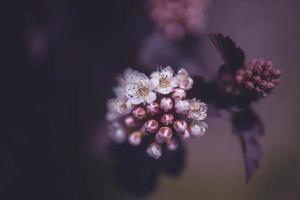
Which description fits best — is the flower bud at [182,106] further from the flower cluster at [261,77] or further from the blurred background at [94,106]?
the blurred background at [94,106]

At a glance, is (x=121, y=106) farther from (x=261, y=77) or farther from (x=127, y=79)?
(x=261, y=77)

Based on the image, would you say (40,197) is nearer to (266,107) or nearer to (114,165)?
(114,165)

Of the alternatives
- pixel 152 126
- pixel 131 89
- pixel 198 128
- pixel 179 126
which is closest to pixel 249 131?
pixel 198 128

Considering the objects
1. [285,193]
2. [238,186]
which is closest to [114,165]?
[238,186]

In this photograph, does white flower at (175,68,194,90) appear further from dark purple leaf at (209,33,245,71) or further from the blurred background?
the blurred background

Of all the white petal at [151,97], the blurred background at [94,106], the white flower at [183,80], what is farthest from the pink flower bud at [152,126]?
the blurred background at [94,106]

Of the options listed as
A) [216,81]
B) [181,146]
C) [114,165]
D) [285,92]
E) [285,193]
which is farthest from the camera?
[285,92]

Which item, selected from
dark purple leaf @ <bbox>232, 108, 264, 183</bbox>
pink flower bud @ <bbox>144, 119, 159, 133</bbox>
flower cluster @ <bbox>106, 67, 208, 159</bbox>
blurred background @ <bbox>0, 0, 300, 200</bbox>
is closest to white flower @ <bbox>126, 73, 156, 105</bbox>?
flower cluster @ <bbox>106, 67, 208, 159</bbox>
